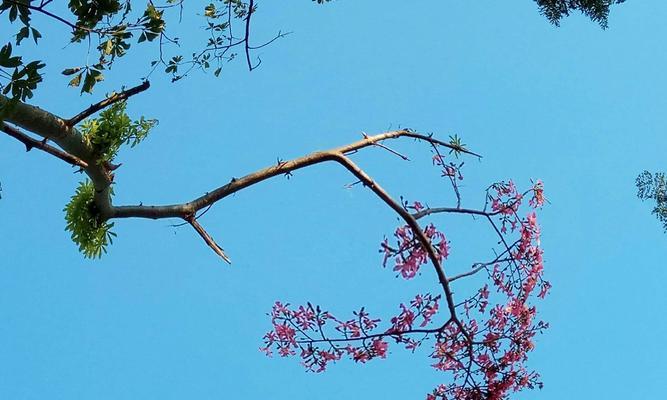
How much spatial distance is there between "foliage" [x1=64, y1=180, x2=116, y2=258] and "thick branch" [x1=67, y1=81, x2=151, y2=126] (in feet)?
2.59

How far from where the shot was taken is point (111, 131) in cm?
397

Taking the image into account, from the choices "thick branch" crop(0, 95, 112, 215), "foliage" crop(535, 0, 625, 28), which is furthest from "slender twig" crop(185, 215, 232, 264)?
"foliage" crop(535, 0, 625, 28)

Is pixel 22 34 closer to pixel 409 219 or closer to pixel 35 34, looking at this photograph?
pixel 35 34

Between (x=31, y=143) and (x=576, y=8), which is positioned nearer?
(x=31, y=143)

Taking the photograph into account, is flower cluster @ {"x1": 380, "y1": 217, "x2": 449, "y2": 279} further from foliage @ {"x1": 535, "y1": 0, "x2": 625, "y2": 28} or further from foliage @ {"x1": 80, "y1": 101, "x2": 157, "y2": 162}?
foliage @ {"x1": 535, "y1": 0, "x2": 625, "y2": 28}

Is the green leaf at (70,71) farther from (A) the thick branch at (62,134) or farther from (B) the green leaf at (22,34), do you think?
(B) the green leaf at (22,34)

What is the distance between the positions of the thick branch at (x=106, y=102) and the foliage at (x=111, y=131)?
229 millimetres

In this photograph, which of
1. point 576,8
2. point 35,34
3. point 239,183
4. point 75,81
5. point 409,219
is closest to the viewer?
point 35,34

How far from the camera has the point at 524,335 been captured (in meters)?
3.98

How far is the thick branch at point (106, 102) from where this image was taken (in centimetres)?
351

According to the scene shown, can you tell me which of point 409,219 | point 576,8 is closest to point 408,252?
point 409,219

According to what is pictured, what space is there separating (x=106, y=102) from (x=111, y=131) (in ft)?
1.14

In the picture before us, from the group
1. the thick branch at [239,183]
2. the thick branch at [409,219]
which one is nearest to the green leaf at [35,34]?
the thick branch at [239,183]

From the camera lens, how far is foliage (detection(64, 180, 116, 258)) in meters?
4.36
